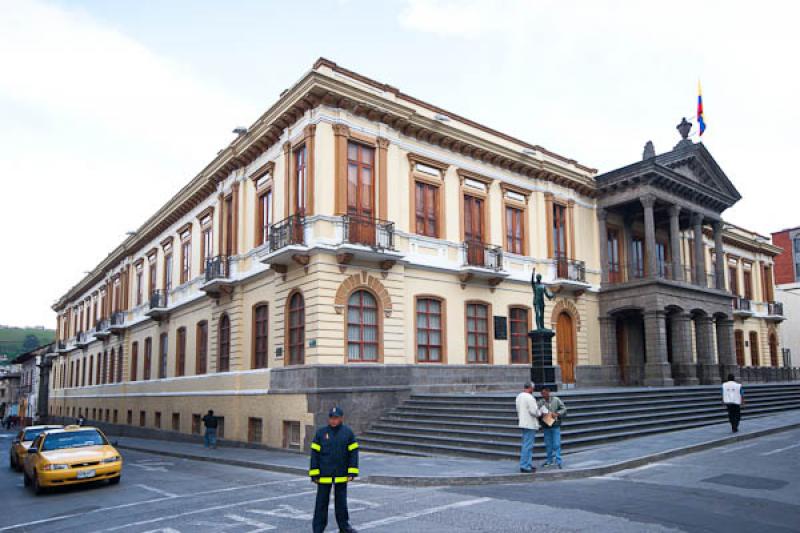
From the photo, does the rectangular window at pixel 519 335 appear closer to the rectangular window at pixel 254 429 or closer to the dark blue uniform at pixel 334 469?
the rectangular window at pixel 254 429

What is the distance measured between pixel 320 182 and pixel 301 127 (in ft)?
7.87

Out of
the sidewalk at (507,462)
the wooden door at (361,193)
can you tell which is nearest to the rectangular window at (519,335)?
the sidewalk at (507,462)

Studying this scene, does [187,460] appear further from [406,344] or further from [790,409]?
[790,409]

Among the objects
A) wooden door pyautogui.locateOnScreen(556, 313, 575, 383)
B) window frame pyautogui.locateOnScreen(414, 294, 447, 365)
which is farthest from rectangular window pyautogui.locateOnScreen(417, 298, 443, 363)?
wooden door pyautogui.locateOnScreen(556, 313, 575, 383)

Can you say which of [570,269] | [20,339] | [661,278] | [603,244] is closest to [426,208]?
[570,269]

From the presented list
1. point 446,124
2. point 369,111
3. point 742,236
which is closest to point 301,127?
point 369,111

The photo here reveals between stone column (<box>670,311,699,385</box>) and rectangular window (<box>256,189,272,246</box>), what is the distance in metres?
18.1

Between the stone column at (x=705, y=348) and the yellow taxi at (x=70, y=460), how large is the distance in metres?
24.7

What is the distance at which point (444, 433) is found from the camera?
55.2 feet

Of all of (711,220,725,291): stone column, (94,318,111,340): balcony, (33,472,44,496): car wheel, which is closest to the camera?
(33,472,44,496): car wheel

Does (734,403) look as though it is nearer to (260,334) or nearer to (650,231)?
(650,231)

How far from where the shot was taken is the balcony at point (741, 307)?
38.3 m

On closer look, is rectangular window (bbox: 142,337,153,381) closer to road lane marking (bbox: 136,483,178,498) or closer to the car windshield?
the car windshield

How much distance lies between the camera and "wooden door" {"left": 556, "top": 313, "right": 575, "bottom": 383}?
26.3m
